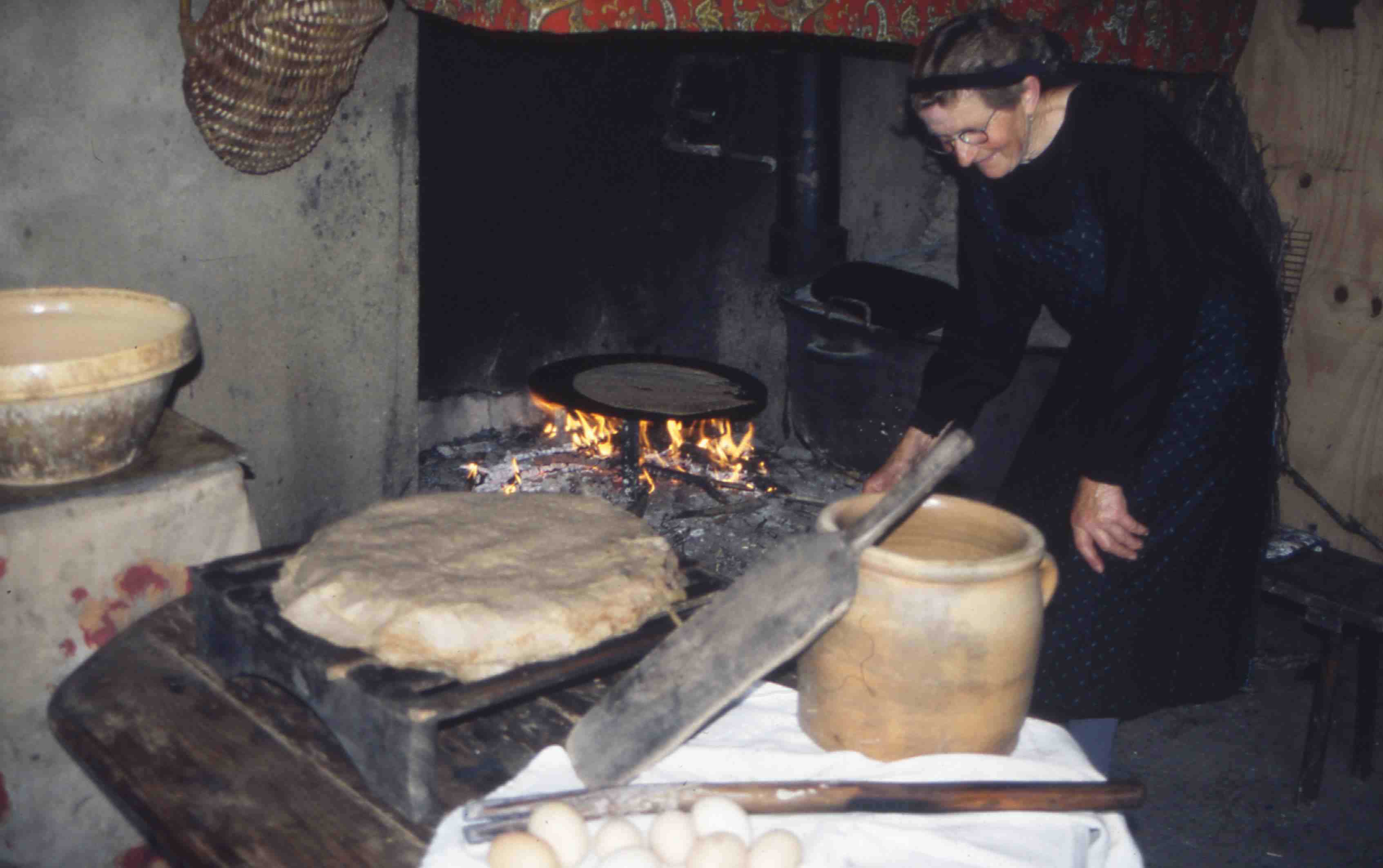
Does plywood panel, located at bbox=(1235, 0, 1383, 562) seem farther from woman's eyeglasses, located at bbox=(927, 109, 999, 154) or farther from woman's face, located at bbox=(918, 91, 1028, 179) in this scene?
woman's eyeglasses, located at bbox=(927, 109, 999, 154)

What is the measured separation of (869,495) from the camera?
164 cm

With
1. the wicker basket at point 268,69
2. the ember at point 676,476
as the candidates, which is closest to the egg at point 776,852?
the wicker basket at point 268,69

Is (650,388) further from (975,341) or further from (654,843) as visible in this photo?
(654,843)

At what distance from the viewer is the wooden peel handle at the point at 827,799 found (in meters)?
1.37

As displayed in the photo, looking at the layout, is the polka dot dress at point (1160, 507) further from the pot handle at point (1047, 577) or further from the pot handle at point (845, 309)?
the pot handle at point (845, 309)

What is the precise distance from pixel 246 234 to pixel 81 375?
130 centimetres

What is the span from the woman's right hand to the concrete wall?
1.79 metres

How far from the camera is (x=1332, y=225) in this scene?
4363 millimetres

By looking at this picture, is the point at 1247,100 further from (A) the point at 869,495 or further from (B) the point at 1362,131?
(A) the point at 869,495

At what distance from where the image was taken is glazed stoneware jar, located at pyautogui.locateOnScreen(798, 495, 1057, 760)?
1.38 m

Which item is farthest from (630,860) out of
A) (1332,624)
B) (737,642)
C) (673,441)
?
(673,441)

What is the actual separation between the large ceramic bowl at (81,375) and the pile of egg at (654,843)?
1153mm

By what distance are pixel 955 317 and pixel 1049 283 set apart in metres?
0.29

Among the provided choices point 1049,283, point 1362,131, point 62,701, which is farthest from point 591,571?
point 1362,131
